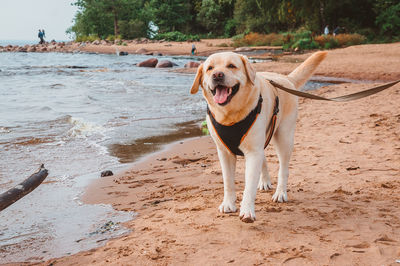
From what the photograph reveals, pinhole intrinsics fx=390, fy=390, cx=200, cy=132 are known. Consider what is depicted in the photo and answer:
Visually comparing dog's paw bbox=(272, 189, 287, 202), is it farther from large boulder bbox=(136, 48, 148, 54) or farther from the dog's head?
large boulder bbox=(136, 48, 148, 54)

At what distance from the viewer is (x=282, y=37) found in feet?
119

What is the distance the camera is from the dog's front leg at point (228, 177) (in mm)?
3754

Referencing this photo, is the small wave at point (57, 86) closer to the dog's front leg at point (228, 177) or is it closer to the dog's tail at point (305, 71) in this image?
the dog's tail at point (305, 71)

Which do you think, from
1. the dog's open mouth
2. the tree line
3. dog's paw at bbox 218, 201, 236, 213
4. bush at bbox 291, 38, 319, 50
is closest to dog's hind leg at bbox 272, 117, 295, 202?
dog's paw at bbox 218, 201, 236, 213

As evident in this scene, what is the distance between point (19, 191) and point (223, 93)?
2181 millimetres

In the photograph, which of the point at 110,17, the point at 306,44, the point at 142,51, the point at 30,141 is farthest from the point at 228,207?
the point at 110,17

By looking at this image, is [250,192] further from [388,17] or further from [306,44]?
[388,17]

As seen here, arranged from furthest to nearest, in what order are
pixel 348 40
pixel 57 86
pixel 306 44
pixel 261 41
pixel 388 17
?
1. pixel 261 41
2. pixel 388 17
3. pixel 306 44
4. pixel 348 40
5. pixel 57 86

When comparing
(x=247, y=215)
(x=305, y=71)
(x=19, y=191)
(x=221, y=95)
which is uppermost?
(x=305, y=71)

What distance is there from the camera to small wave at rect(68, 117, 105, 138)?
883 centimetres

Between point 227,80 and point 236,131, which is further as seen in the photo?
point 236,131

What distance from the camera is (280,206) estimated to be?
3.98 metres

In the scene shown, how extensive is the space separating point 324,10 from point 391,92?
3072 cm

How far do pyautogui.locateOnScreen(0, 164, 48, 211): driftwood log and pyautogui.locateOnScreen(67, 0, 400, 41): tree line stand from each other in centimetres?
3432
